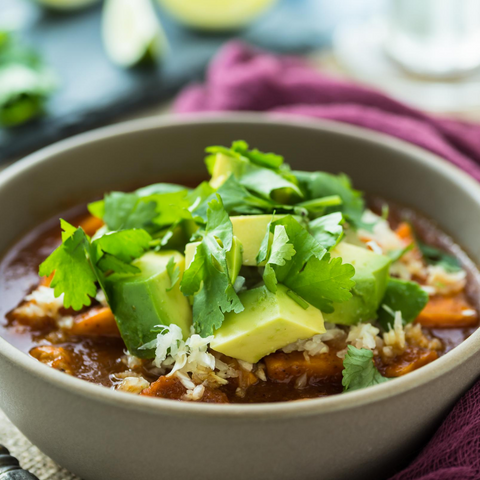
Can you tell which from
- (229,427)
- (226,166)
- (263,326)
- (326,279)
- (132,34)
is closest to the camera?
(229,427)

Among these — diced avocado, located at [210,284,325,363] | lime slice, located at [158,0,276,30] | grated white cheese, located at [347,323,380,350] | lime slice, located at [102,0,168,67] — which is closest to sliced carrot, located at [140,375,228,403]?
diced avocado, located at [210,284,325,363]

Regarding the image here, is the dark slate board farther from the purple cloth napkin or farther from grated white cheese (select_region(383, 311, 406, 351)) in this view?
grated white cheese (select_region(383, 311, 406, 351))

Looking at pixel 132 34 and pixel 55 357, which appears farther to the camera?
pixel 132 34

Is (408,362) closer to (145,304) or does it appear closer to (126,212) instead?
(145,304)

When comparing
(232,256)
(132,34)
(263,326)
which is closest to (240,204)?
(232,256)

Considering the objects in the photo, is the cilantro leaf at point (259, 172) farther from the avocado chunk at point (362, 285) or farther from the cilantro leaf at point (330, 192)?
the avocado chunk at point (362, 285)

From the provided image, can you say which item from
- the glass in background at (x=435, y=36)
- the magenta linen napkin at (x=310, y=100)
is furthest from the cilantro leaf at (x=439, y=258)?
the glass in background at (x=435, y=36)
